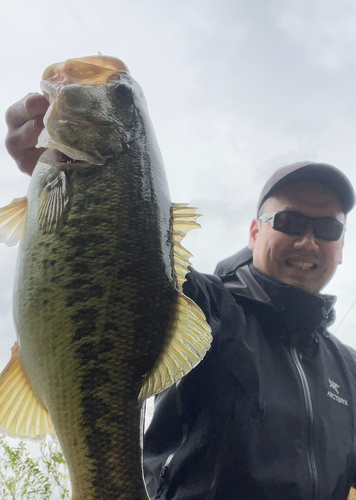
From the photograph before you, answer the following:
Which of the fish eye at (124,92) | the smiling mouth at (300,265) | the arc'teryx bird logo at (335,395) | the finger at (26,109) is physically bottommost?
the arc'teryx bird logo at (335,395)

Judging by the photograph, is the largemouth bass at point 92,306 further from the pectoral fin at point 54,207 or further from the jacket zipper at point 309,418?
the jacket zipper at point 309,418

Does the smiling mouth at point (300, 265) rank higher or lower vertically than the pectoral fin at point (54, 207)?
higher

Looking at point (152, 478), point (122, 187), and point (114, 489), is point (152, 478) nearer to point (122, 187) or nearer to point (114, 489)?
point (114, 489)

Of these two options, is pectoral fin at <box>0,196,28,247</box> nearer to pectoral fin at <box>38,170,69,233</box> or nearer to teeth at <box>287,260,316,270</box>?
pectoral fin at <box>38,170,69,233</box>

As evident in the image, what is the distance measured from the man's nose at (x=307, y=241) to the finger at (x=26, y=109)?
7.38 ft

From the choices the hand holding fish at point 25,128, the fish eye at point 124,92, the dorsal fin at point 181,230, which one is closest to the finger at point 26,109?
the hand holding fish at point 25,128

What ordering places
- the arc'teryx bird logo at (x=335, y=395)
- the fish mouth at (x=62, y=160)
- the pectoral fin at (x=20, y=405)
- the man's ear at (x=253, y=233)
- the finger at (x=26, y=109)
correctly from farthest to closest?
the man's ear at (x=253, y=233)
the arc'teryx bird logo at (x=335, y=395)
the finger at (x=26, y=109)
the fish mouth at (x=62, y=160)
the pectoral fin at (x=20, y=405)

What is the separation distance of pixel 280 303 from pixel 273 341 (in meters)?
0.32

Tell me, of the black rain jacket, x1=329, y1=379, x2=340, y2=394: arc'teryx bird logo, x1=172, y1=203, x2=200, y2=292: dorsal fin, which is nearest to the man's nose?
the black rain jacket

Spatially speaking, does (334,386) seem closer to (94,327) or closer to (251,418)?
(251,418)

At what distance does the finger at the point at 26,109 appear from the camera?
5.67 ft

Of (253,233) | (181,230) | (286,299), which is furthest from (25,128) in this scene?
(253,233)

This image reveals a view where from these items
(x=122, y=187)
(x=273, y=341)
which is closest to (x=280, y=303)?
(x=273, y=341)

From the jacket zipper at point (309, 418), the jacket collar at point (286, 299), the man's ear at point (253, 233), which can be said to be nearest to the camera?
the jacket zipper at point (309, 418)
